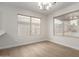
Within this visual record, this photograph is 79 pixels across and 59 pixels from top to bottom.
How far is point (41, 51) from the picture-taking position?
1.15 metres

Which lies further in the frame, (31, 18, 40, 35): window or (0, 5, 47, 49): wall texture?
(31, 18, 40, 35): window

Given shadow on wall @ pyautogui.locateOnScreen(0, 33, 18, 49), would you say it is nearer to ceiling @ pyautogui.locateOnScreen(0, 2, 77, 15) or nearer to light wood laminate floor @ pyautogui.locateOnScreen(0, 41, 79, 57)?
light wood laminate floor @ pyautogui.locateOnScreen(0, 41, 79, 57)

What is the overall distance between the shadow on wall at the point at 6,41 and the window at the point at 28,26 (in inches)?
6.1

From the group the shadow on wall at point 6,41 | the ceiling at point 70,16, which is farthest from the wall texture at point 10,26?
the ceiling at point 70,16

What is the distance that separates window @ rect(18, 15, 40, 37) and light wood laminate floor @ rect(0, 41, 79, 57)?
206mm

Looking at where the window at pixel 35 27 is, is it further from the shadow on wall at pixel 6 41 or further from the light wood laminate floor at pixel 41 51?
the shadow on wall at pixel 6 41

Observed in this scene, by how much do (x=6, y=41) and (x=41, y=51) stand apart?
58 cm

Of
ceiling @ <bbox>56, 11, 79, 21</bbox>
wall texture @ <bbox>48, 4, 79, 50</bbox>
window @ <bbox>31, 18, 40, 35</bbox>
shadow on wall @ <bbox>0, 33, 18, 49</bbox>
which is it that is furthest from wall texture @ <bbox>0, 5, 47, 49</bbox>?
ceiling @ <bbox>56, 11, 79, 21</bbox>

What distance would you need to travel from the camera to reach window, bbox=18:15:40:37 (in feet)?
3.70

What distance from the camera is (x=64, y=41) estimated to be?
1173 millimetres

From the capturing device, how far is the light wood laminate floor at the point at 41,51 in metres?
1.11

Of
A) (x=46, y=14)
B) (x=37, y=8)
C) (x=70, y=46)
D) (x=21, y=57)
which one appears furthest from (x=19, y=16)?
(x=70, y=46)

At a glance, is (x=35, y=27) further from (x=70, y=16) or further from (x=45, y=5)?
(x=70, y=16)

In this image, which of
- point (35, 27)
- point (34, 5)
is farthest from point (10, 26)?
point (34, 5)
